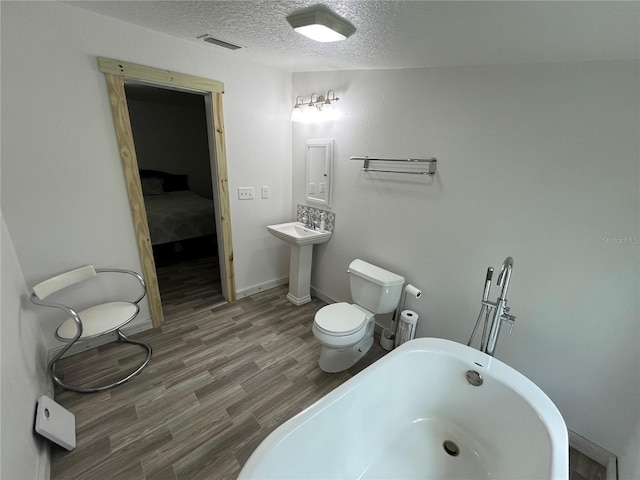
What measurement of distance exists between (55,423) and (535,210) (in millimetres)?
2836

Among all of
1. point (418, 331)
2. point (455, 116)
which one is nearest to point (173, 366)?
point (418, 331)

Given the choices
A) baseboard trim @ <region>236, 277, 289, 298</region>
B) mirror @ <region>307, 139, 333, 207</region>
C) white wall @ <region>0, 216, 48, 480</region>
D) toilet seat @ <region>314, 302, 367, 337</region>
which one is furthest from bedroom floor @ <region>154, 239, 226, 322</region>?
mirror @ <region>307, 139, 333, 207</region>

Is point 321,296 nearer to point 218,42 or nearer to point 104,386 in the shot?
point 104,386

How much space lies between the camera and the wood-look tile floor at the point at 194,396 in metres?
1.41

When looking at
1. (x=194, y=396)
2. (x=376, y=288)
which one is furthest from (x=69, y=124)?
(x=376, y=288)

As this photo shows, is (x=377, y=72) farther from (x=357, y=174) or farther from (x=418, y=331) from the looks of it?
(x=418, y=331)

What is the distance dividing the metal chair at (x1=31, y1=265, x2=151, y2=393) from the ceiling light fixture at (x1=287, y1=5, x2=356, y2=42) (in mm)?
2000

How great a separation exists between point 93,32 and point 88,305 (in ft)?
6.20

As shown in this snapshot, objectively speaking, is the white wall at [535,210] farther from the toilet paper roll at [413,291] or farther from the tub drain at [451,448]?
the tub drain at [451,448]

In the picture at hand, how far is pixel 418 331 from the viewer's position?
7.07ft

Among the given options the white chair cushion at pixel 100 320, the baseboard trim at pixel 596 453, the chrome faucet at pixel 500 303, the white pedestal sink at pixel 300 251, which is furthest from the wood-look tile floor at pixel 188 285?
the baseboard trim at pixel 596 453

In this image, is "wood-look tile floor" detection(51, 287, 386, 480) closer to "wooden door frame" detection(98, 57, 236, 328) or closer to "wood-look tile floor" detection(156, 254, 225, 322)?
"wood-look tile floor" detection(156, 254, 225, 322)

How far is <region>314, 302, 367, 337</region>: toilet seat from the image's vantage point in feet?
6.04

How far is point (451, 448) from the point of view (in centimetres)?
145
